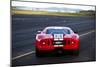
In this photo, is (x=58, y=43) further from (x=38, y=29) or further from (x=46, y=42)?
(x=38, y=29)

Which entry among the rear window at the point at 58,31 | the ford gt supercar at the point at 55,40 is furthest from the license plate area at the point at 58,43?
the rear window at the point at 58,31

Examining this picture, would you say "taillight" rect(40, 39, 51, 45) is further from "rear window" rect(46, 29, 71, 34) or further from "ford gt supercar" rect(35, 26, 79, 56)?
"rear window" rect(46, 29, 71, 34)

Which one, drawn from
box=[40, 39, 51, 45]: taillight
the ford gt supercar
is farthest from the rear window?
box=[40, 39, 51, 45]: taillight

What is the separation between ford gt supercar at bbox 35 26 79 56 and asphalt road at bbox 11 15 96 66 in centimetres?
6

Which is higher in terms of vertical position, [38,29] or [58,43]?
[38,29]

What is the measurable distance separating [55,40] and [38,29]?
0.28 m

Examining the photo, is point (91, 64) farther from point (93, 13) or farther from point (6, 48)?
point (6, 48)

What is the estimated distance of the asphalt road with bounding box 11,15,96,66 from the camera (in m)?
2.31

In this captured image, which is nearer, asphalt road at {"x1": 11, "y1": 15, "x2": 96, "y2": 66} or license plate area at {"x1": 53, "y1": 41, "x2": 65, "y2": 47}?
asphalt road at {"x1": 11, "y1": 15, "x2": 96, "y2": 66}

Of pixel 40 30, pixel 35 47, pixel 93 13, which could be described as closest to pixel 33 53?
pixel 35 47

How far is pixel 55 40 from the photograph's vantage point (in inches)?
97.3

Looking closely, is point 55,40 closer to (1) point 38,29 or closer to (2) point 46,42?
(2) point 46,42

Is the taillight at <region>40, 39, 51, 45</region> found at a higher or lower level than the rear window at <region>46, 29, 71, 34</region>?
lower

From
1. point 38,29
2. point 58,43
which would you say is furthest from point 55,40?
point 38,29
